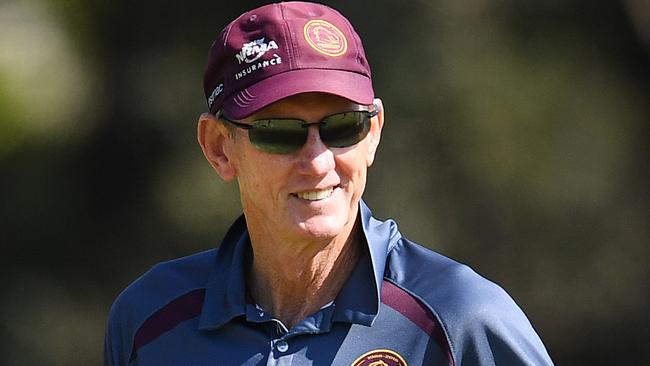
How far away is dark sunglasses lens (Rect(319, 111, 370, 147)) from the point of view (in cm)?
298

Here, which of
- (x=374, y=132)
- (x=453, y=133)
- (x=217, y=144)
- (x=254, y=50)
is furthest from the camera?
(x=453, y=133)

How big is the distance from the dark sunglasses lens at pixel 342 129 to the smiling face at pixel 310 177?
0.04 ft

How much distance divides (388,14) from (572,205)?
171cm

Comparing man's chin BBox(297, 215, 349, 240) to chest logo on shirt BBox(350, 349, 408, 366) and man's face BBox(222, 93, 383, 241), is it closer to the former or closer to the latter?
man's face BBox(222, 93, 383, 241)

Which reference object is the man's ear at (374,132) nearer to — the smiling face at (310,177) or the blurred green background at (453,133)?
the smiling face at (310,177)

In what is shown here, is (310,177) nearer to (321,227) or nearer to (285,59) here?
(321,227)

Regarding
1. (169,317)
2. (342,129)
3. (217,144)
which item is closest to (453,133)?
(217,144)

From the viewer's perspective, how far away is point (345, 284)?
10.2 ft

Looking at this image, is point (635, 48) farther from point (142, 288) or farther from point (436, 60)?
point (142, 288)

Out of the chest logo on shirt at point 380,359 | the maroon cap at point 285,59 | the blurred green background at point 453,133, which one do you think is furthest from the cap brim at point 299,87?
the blurred green background at point 453,133

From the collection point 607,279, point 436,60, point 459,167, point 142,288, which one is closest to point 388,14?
point 436,60

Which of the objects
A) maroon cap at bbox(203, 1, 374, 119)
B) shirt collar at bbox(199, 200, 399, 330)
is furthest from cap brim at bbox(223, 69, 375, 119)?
shirt collar at bbox(199, 200, 399, 330)

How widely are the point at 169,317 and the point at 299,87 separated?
0.71 metres

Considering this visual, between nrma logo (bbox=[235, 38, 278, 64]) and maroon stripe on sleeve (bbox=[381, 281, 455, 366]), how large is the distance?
2.03 ft
